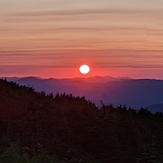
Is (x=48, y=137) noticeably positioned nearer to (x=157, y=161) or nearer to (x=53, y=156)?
(x=53, y=156)

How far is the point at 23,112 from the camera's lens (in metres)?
16.2

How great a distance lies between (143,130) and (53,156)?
3.93 m

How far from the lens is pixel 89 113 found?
16.8m

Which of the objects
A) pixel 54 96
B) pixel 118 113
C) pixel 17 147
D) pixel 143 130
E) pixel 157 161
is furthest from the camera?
pixel 54 96

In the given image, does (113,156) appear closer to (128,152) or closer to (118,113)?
(128,152)

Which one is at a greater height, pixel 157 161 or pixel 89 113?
pixel 89 113

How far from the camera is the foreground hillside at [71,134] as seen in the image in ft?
45.4

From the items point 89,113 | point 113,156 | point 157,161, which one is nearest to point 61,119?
point 89,113

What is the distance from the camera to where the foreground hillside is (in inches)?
545

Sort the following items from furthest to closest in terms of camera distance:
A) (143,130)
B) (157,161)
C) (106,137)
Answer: (143,130) → (106,137) → (157,161)

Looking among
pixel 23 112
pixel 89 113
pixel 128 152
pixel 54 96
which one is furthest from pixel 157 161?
pixel 54 96

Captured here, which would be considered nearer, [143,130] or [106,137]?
[106,137]

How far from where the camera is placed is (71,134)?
15234mm

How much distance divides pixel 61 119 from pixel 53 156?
2.54 m
